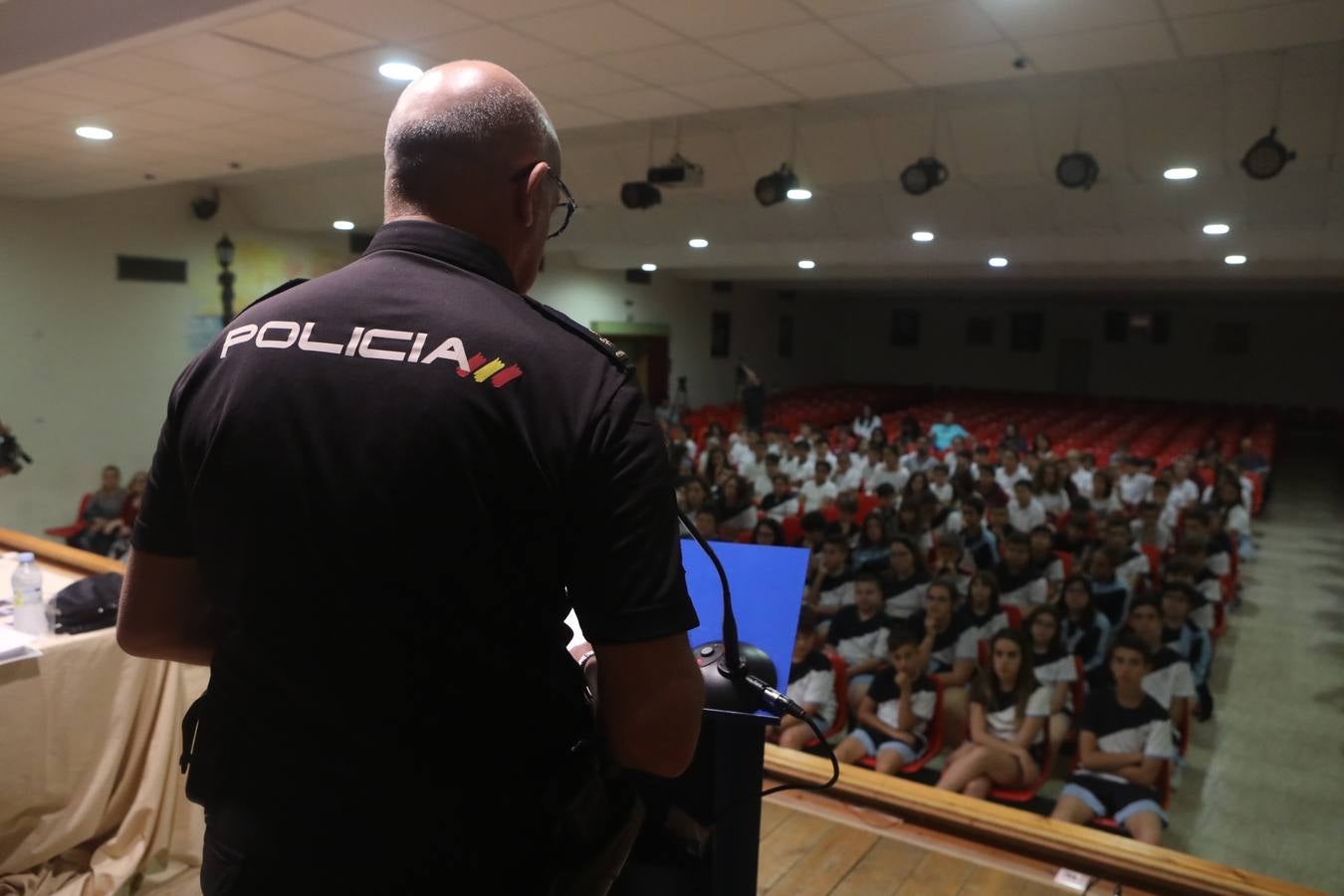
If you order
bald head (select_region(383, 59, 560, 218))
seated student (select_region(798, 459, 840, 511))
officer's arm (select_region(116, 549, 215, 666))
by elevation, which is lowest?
seated student (select_region(798, 459, 840, 511))

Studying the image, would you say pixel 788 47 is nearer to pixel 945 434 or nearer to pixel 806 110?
pixel 806 110

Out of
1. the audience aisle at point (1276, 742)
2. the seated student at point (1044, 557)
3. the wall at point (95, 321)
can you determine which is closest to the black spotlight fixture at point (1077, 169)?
the seated student at point (1044, 557)

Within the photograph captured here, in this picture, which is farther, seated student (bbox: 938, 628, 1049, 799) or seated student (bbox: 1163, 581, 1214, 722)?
seated student (bbox: 1163, 581, 1214, 722)

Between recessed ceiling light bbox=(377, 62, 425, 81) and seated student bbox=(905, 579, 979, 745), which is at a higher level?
recessed ceiling light bbox=(377, 62, 425, 81)

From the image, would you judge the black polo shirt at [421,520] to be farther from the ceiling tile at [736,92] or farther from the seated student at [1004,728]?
the seated student at [1004,728]

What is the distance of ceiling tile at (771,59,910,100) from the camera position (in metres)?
3.46

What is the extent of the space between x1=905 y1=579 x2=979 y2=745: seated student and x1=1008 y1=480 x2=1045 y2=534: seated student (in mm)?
2330

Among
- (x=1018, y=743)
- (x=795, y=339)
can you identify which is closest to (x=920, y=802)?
(x=1018, y=743)

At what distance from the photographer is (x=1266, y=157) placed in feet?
15.0

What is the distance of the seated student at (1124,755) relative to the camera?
330 centimetres

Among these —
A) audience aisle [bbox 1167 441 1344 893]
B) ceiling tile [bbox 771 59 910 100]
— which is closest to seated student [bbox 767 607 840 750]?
audience aisle [bbox 1167 441 1344 893]

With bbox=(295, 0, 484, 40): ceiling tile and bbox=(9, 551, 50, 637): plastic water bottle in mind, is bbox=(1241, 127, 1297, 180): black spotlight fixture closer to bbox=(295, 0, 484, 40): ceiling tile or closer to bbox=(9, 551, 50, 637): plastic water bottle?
bbox=(295, 0, 484, 40): ceiling tile

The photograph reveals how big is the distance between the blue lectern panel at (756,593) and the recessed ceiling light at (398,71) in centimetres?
290

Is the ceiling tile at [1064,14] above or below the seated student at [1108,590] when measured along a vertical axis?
above
